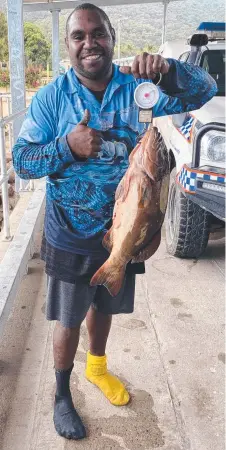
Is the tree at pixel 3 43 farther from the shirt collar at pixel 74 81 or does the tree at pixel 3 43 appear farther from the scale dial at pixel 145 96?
the scale dial at pixel 145 96

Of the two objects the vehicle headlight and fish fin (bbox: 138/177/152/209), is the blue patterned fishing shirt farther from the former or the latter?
the vehicle headlight

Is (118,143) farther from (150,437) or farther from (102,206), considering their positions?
(150,437)

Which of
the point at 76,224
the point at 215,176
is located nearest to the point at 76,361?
the point at 76,224

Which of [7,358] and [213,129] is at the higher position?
[213,129]

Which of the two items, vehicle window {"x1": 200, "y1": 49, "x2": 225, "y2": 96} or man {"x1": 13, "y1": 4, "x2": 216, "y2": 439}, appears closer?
man {"x1": 13, "y1": 4, "x2": 216, "y2": 439}

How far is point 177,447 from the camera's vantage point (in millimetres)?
2248

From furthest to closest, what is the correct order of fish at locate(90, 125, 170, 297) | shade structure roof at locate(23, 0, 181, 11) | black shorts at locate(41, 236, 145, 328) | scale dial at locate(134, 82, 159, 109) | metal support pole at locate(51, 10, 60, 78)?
metal support pole at locate(51, 10, 60, 78) → shade structure roof at locate(23, 0, 181, 11) → black shorts at locate(41, 236, 145, 328) → scale dial at locate(134, 82, 159, 109) → fish at locate(90, 125, 170, 297)

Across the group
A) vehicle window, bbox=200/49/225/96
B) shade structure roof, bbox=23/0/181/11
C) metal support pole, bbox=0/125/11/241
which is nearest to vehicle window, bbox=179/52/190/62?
vehicle window, bbox=200/49/225/96

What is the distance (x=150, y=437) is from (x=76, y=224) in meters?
1.15

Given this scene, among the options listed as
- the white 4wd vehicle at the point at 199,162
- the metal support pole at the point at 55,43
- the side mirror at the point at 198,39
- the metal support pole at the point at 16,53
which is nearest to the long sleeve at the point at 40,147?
the white 4wd vehicle at the point at 199,162

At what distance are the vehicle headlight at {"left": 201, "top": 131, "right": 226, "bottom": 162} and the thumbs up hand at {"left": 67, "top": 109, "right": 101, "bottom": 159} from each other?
2.02 metres

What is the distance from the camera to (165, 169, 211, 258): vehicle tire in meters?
4.01

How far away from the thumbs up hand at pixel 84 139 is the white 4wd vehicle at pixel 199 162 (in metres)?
1.93

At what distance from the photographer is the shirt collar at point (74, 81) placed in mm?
1862
